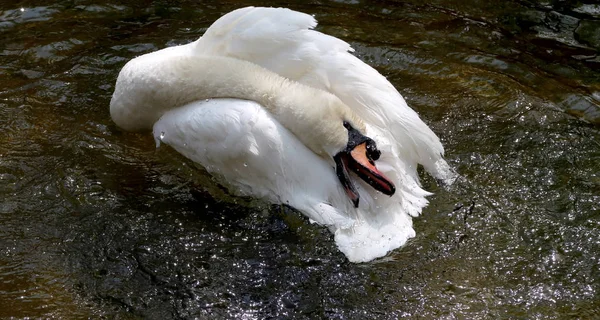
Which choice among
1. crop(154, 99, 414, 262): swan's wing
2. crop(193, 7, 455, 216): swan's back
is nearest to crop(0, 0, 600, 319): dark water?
crop(154, 99, 414, 262): swan's wing

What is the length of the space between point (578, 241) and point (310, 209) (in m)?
1.57

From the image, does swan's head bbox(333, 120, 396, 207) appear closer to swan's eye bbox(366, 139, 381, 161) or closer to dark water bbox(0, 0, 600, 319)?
swan's eye bbox(366, 139, 381, 161)

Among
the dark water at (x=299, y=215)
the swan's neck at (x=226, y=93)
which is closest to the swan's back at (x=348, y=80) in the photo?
the swan's neck at (x=226, y=93)

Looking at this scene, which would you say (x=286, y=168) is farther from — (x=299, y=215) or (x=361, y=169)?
(x=361, y=169)

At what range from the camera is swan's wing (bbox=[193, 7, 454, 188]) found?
4.54m

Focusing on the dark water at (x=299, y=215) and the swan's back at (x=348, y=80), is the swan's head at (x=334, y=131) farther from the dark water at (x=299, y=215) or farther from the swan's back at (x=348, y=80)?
the dark water at (x=299, y=215)

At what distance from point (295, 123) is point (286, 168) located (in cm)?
27

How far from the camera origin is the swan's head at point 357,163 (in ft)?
13.6

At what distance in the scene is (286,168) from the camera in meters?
4.35

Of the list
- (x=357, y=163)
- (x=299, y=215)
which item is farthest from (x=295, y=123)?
(x=299, y=215)

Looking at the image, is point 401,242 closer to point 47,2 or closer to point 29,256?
point 29,256

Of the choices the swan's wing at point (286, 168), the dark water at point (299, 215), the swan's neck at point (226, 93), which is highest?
the swan's neck at point (226, 93)

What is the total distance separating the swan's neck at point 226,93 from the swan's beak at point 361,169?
80mm

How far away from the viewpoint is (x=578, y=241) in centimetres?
423
